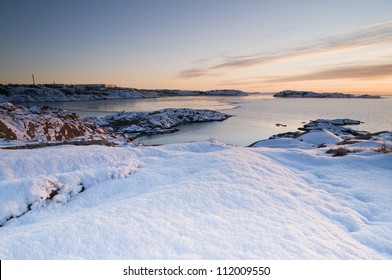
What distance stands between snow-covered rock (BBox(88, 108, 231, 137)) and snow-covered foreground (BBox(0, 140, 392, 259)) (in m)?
36.1

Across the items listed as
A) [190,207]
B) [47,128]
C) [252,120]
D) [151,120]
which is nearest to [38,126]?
[47,128]

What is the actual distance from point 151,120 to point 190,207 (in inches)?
1832

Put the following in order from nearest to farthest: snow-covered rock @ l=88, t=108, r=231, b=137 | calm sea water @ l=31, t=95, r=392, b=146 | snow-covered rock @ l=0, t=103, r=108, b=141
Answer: snow-covered rock @ l=0, t=103, r=108, b=141 < calm sea water @ l=31, t=95, r=392, b=146 < snow-covered rock @ l=88, t=108, r=231, b=137

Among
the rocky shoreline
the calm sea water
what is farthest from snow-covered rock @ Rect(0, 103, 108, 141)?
the calm sea water

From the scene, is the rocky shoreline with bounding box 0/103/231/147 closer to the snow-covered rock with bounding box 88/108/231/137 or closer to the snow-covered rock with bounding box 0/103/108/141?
the snow-covered rock with bounding box 0/103/108/141

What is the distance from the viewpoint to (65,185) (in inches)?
178

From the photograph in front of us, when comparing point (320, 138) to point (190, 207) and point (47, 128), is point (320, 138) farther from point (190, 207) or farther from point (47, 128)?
point (47, 128)

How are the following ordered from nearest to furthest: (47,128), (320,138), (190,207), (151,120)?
(190,207), (320,138), (47,128), (151,120)

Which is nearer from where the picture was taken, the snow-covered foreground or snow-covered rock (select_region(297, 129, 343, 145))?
the snow-covered foreground

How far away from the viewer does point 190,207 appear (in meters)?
3.43

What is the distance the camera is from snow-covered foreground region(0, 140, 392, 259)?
2.50 metres
